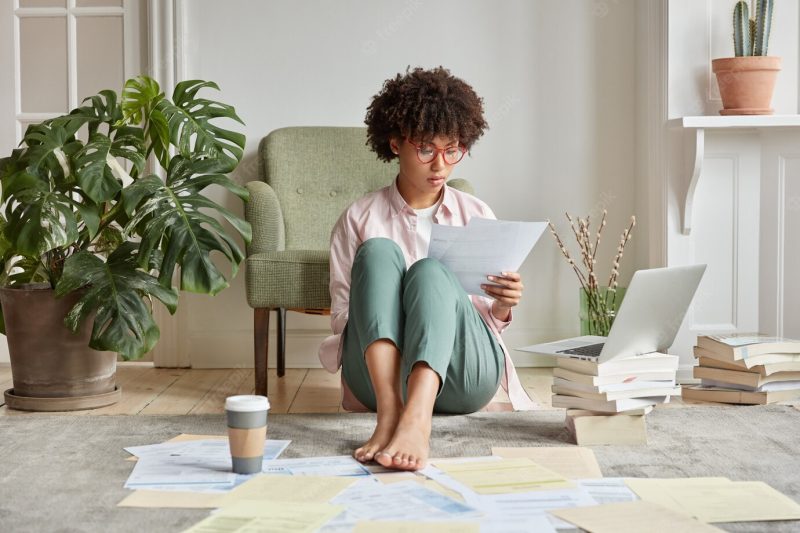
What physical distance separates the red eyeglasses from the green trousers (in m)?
0.24

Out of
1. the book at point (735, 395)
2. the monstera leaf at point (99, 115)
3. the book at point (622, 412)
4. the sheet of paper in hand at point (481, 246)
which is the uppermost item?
the monstera leaf at point (99, 115)

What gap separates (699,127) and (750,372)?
0.91 metres

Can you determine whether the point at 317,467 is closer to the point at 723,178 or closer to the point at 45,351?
the point at 45,351

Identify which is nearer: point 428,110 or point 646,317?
point 646,317

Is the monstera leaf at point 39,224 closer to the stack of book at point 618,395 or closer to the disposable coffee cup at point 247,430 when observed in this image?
the disposable coffee cup at point 247,430

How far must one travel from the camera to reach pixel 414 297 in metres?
1.91

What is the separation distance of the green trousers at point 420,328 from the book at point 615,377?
0.70 feet

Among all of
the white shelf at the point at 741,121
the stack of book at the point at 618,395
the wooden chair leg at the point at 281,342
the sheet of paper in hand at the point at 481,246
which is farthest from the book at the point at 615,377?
the wooden chair leg at the point at 281,342

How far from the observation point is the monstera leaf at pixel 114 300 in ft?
8.43

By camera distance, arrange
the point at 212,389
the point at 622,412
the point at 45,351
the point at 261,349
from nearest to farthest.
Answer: the point at 622,412 < the point at 45,351 < the point at 261,349 < the point at 212,389

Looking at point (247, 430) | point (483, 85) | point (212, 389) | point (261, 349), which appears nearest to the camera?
point (247, 430)

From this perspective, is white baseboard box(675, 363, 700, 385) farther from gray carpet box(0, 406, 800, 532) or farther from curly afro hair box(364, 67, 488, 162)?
curly afro hair box(364, 67, 488, 162)

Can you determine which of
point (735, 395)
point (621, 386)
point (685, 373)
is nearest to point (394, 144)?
point (621, 386)

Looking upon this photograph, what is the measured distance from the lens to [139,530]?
4.73ft
